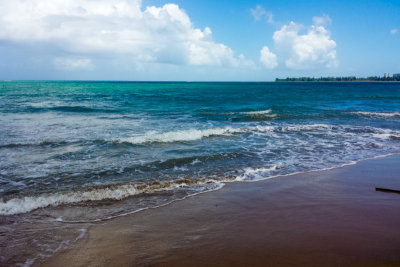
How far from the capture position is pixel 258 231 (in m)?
5.10

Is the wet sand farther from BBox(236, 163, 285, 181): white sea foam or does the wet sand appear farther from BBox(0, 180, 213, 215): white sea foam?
BBox(0, 180, 213, 215): white sea foam

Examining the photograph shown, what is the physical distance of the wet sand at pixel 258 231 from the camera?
4.23m

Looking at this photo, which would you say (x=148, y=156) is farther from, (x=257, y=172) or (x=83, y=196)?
(x=257, y=172)

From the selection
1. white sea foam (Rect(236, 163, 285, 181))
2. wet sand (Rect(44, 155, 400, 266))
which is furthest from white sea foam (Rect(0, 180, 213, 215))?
white sea foam (Rect(236, 163, 285, 181))

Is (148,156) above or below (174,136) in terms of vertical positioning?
below

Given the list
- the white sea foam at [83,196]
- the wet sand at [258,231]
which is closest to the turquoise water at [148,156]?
the white sea foam at [83,196]

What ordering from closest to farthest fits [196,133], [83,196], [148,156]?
[83,196] < [148,156] < [196,133]

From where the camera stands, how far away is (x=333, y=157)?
1094 centimetres

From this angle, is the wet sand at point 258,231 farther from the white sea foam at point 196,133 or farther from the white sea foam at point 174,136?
the white sea foam at point 196,133

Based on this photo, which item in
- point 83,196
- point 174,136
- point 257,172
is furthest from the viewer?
point 174,136

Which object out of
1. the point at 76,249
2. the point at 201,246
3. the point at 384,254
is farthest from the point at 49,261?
the point at 384,254

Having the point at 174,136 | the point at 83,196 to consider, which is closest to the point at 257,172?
the point at 83,196

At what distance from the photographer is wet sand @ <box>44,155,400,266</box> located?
4.23 m

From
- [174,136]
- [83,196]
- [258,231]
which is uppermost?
[174,136]
